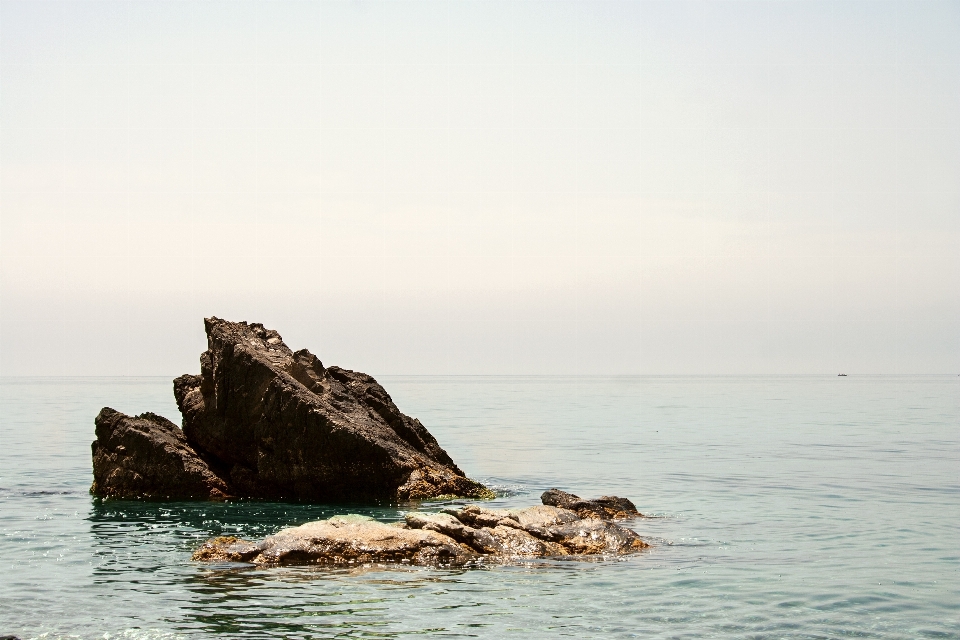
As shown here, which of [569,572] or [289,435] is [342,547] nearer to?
[569,572]

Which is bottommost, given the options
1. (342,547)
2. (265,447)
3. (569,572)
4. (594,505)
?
(569,572)

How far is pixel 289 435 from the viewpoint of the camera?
29234 millimetres

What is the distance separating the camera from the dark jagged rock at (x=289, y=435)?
29250mm

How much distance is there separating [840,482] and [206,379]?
2354 centimetres

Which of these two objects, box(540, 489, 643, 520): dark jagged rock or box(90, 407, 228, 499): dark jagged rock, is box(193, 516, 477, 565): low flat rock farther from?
box(90, 407, 228, 499): dark jagged rock

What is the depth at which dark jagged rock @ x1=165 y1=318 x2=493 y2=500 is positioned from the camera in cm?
2925

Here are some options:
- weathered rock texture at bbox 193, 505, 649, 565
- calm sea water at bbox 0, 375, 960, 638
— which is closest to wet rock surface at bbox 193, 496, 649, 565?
weathered rock texture at bbox 193, 505, 649, 565

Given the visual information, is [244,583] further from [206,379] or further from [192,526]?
[206,379]

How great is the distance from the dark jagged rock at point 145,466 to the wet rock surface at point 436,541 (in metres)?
9.22

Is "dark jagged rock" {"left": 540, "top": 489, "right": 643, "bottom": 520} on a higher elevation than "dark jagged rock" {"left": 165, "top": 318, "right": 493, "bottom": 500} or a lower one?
lower

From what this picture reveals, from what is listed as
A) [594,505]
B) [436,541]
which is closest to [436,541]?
[436,541]

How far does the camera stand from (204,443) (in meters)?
31.2

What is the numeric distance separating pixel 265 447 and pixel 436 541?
10934mm

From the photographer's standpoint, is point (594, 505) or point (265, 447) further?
point (265, 447)
